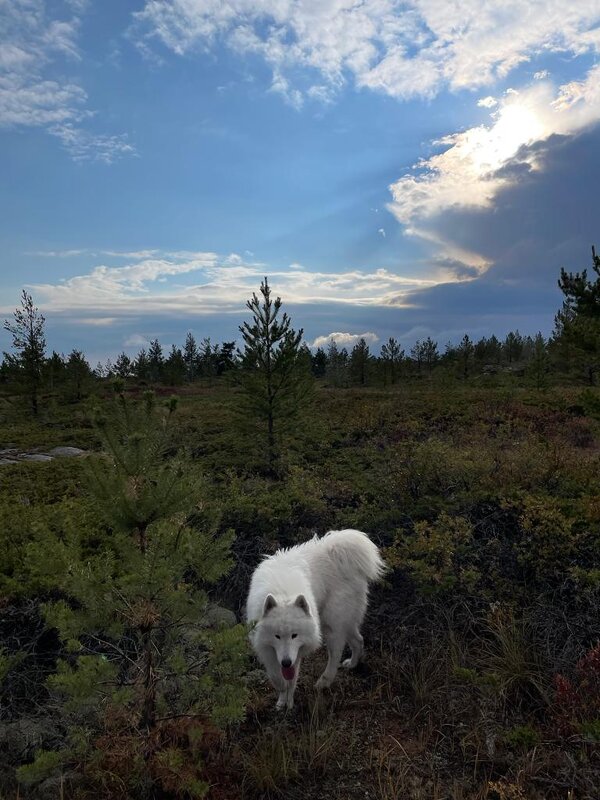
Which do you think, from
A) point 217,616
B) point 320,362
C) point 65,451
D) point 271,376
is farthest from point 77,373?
point 320,362

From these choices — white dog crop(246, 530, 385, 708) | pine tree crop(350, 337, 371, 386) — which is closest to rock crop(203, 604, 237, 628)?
white dog crop(246, 530, 385, 708)

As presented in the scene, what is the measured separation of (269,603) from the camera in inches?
159

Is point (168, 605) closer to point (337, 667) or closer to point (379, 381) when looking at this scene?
point (337, 667)

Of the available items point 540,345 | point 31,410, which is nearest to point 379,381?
point 540,345

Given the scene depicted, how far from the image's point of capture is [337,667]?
4.87 metres

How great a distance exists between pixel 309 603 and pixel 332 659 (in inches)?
39.4

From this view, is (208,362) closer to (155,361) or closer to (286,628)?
(155,361)

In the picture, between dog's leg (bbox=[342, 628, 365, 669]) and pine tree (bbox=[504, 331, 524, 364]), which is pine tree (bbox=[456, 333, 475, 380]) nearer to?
pine tree (bbox=[504, 331, 524, 364])

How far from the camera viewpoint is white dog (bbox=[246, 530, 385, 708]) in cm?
409

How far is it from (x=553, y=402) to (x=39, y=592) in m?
21.5

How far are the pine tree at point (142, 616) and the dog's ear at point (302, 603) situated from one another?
2.66 feet

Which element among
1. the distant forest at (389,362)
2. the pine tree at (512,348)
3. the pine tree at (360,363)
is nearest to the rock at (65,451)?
the distant forest at (389,362)

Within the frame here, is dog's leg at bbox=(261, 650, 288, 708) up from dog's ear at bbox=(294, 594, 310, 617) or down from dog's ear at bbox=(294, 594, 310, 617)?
down

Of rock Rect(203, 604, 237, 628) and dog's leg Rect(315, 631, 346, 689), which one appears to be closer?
dog's leg Rect(315, 631, 346, 689)
